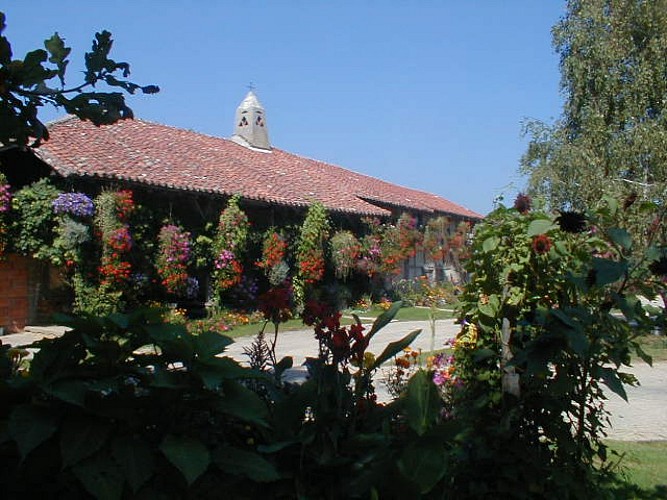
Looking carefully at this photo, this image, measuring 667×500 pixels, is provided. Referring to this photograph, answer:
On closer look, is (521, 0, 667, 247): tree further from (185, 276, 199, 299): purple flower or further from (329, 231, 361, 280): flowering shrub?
(185, 276, 199, 299): purple flower

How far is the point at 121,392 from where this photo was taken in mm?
1820

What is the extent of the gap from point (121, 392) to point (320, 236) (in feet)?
53.3

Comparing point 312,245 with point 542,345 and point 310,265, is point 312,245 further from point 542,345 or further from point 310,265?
point 542,345

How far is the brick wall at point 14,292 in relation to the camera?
Result: 1334 centimetres

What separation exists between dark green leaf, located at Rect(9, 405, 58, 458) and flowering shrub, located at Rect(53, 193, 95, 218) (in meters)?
11.9

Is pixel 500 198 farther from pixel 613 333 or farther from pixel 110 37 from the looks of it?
pixel 110 37

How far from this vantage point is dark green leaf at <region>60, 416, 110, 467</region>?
163cm

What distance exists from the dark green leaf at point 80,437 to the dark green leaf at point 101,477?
3 cm

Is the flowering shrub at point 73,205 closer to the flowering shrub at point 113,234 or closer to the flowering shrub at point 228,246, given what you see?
the flowering shrub at point 113,234

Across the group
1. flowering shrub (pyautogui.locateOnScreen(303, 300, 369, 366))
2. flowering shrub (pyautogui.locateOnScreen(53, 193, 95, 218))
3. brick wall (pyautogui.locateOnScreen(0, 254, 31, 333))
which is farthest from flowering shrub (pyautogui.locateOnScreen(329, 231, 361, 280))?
flowering shrub (pyautogui.locateOnScreen(303, 300, 369, 366))

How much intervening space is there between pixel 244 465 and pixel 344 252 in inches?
659

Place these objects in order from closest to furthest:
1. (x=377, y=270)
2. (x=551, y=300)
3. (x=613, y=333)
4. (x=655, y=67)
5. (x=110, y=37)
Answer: (x=110, y=37), (x=613, y=333), (x=551, y=300), (x=655, y=67), (x=377, y=270)

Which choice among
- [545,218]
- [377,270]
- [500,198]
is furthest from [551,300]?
[377,270]

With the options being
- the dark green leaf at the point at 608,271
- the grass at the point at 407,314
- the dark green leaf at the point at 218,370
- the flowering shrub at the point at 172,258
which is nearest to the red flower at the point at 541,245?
the dark green leaf at the point at 608,271
